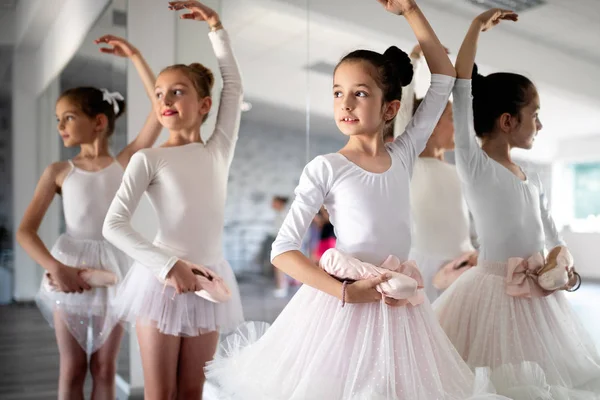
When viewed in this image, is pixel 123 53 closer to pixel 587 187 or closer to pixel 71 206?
pixel 71 206

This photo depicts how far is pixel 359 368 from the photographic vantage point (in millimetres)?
1142

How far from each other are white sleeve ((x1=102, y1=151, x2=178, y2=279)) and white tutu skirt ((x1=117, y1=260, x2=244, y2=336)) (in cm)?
9

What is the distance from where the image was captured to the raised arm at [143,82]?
191cm

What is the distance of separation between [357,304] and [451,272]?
46 cm

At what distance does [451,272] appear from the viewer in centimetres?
155

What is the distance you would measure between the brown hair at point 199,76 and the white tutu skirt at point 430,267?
28.1 inches

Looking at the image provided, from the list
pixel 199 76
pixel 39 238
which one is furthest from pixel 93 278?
pixel 199 76

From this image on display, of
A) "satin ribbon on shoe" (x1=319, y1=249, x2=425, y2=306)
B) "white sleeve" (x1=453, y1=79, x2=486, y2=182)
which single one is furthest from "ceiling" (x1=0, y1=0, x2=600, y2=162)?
"satin ribbon on shoe" (x1=319, y1=249, x2=425, y2=306)

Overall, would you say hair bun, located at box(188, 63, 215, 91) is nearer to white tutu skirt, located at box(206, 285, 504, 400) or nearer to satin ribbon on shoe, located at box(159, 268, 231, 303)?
satin ribbon on shoe, located at box(159, 268, 231, 303)

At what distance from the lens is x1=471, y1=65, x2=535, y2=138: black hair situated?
1.45 meters

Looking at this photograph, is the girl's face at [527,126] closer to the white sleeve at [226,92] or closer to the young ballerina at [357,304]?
the young ballerina at [357,304]

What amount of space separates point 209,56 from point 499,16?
2.91ft

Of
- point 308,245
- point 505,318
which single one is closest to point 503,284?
point 505,318

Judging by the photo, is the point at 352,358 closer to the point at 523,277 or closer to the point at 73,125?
the point at 523,277
